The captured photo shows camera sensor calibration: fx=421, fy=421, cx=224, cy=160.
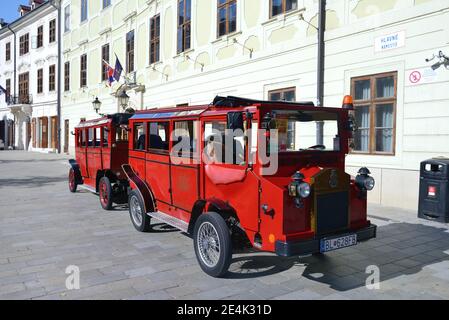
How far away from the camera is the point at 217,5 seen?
568 inches

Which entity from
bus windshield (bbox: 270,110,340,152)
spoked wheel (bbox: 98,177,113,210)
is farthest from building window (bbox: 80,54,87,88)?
bus windshield (bbox: 270,110,340,152)

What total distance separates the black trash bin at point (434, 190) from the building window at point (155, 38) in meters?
13.4

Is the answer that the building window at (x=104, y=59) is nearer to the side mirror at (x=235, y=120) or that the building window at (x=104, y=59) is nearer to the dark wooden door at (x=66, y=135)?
the dark wooden door at (x=66, y=135)

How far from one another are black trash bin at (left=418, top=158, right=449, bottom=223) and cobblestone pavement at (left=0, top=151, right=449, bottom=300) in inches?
12.3

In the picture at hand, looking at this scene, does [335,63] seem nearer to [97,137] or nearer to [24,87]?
[97,137]

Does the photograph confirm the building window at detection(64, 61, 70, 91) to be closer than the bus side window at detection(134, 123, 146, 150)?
Result: No

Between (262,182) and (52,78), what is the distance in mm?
31364

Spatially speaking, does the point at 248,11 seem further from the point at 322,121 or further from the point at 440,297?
the point at 440,297

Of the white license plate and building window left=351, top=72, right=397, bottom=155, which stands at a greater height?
building window left=351, top=72, right=397, bottom=155

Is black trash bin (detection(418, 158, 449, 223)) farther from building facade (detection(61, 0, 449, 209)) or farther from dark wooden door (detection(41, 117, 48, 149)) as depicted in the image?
dark wooden door (detection(41, 117, 48, 149))

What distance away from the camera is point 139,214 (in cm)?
718

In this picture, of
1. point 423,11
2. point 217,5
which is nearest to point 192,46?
point 217,5

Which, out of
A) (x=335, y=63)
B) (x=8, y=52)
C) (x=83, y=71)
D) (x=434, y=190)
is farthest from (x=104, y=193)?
(x=8, y=52)

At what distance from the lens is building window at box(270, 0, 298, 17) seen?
11.5m
